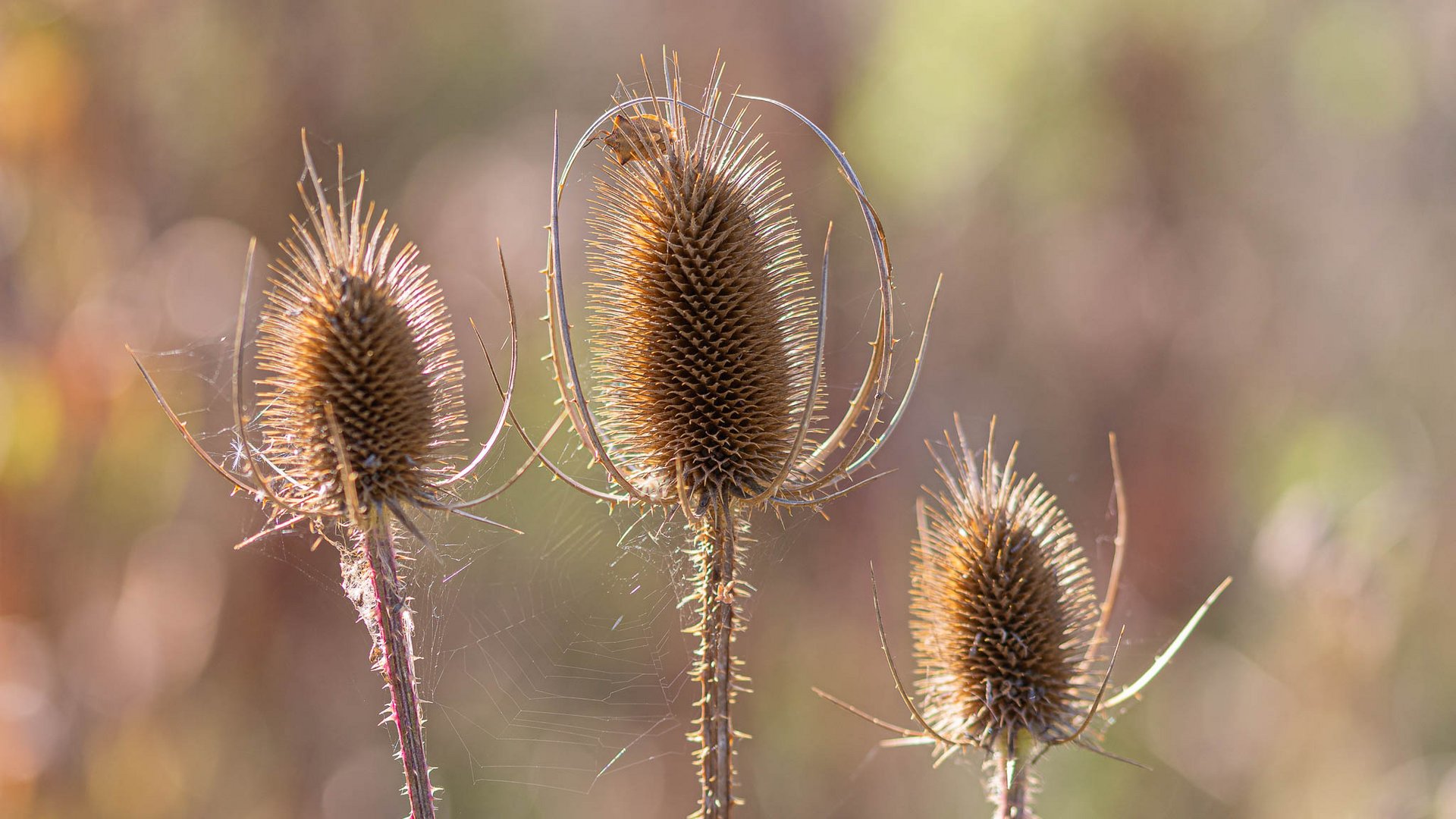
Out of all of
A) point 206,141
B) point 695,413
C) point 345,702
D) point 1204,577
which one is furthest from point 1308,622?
point 206,141

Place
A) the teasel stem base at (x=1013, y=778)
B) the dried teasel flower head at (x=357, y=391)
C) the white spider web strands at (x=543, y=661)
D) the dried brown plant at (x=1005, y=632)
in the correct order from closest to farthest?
the dried teasel flower head at (x=357, y=391) → the teasel stem base at (x=1013, y=778) → the dried brown plant at (x=1005, y=632) → the white spider web strands at (x=543, y=661)

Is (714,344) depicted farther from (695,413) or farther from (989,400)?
(989,400)

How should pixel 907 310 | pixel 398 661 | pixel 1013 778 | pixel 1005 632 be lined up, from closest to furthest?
pixel 398 661 → pixel 1013 778 → pixel 1005 632 → pixel 907 310

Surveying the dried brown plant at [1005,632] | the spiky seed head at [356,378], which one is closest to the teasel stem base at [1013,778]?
the dried brown plant at [1005,632]

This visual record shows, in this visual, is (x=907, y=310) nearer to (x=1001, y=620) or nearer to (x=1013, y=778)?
(x=1001, y=620)

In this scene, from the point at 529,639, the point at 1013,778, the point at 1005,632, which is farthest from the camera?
the point at 529,639

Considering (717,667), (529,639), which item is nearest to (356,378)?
(717,667)

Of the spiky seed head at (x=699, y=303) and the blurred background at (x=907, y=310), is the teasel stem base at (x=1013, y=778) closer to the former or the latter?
the spiky seed head at (x=699, y=303)
